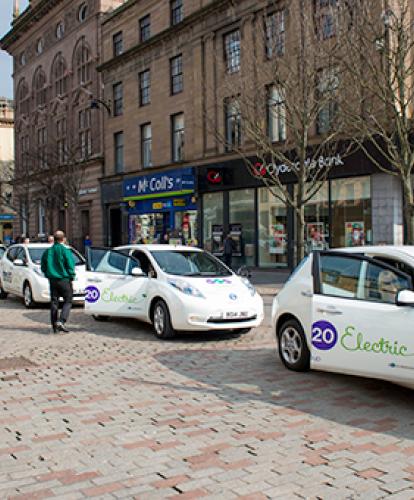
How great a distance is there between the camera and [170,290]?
31.6 feet

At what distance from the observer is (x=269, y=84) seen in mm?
21922

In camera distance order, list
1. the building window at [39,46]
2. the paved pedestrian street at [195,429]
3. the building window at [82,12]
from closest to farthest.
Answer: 1. the paved pedestrian street at [195,429]
2. the building window at [82,12]
3. the building window at [39,46]

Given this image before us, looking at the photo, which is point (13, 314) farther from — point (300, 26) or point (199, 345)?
point (300, 26)

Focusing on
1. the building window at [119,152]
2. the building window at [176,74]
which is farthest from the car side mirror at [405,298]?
the building window at [119,152]

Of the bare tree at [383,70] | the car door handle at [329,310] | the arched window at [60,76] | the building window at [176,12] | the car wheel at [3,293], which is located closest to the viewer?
the car door handle at [329,310]

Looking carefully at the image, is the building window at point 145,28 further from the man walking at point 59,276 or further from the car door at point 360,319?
the car door at point 360,319

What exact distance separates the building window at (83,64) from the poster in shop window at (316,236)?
2255cm

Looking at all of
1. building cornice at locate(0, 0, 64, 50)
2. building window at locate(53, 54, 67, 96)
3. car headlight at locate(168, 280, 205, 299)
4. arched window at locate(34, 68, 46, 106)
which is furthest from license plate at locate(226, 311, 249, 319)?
arched window at locate(34, 68, 46, 106)

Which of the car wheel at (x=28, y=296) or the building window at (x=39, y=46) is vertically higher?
the building window at (x=39, y=46)

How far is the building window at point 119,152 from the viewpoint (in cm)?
3497

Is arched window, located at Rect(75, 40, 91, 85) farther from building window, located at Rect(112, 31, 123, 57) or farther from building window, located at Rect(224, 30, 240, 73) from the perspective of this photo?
building window, located at Rect(224, 30, 240, 73)

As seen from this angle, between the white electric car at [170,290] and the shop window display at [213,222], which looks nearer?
the white electric car at [170,290]

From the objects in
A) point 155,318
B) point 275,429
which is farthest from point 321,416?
point 155,318

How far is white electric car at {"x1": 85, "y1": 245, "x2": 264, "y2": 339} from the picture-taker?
30.6ft
